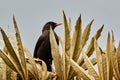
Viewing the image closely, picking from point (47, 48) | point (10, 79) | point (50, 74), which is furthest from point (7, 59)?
point (47, 48)

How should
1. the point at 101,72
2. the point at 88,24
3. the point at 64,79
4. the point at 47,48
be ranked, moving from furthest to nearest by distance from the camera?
the point at 47,48
the point at 88,24
the point at 64,79
the point at 101,72

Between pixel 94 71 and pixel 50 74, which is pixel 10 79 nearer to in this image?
pixel 50 74

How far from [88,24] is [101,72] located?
25.3 inches

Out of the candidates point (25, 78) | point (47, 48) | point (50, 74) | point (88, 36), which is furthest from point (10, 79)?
point (47, 48)

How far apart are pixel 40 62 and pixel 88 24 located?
0.51 metres

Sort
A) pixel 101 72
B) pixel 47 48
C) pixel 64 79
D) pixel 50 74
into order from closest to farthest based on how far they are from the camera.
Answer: pixel 101 72, pixel 64 79, pixel 50 74, pixel 47 48

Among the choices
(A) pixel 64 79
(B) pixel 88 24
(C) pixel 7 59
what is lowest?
(A) pixel 64 79

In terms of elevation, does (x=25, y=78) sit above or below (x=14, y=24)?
below

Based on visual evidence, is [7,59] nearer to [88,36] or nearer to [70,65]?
[70,65]

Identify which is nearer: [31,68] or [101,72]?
[101,72]

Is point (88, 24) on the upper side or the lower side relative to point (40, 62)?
upper

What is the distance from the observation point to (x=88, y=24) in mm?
2939

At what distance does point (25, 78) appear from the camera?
8.58 ft

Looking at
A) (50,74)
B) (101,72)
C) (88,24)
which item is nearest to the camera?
(101,72)
